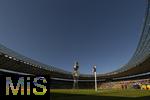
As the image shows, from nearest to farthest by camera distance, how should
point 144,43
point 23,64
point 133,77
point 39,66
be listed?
point 23,64, point 39,66, point 144,43, point 133,77

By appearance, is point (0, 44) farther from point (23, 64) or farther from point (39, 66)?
point (39, 66)

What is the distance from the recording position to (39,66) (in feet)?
392

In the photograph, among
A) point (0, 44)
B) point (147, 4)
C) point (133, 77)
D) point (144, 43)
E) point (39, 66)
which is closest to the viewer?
point (0, 44)

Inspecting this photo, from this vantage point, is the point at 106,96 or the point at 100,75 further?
the point at 100,75

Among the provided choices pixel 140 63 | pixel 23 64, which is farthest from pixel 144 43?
pixel 23 64

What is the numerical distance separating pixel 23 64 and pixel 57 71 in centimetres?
3886

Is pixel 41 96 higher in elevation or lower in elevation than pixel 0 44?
lower

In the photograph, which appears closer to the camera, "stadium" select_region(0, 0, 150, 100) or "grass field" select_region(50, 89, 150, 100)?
"grass field" select_region(50, 89, 150, 100)

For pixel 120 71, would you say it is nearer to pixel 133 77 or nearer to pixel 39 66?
pixel 133 77

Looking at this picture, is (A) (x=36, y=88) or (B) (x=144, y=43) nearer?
(A) (x=36, y=88)

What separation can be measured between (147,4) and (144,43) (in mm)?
23102

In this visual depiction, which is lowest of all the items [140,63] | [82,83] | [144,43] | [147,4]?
[82,83]

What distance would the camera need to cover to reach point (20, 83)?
6.51 metres

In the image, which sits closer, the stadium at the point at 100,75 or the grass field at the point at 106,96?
the grass field at the point at 106,96
